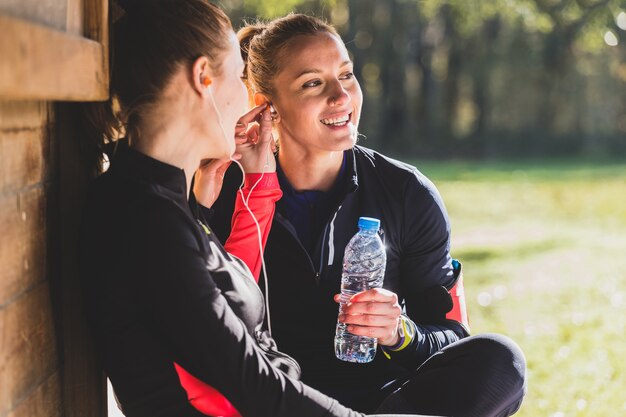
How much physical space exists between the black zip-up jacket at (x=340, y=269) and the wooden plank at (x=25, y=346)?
983 mm

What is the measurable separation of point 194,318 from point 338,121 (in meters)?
1.36

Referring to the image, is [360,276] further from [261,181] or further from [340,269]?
[261,181]

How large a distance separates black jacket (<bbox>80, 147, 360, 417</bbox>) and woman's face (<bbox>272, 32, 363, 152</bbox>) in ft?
3.66

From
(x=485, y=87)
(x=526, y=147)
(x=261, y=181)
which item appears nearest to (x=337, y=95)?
(x=261, y=181)

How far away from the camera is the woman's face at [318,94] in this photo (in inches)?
121

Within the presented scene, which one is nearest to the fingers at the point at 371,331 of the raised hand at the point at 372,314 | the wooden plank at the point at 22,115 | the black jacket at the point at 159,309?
the raised hand at the point at 372,314

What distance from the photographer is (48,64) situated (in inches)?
60.9

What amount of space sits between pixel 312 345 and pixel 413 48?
27.8 metres

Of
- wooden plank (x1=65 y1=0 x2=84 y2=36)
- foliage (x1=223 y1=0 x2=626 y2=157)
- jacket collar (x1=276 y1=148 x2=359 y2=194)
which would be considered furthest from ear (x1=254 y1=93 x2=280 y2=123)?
foliage (x1=223 y1=0 x2=626 y2=157)

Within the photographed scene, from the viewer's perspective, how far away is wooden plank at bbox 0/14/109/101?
1395 mm

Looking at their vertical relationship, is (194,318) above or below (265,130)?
below

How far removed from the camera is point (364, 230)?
2.72 metres

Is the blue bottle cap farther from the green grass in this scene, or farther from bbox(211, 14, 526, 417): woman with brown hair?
the green grass

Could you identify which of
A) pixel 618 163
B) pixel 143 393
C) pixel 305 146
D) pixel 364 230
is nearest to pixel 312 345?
pixel 364 230
